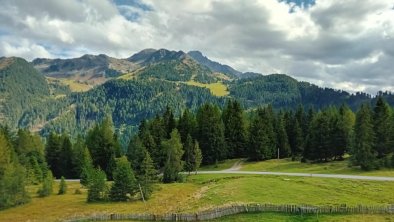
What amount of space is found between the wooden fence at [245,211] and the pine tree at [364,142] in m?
31.7

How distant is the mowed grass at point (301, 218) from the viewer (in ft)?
142

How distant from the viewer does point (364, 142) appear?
253 ft

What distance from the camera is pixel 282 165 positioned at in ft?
294

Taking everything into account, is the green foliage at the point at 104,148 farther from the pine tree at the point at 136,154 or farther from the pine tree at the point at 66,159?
the pine tree at the point at 136,154

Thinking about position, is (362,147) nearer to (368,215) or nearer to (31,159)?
(368,215)

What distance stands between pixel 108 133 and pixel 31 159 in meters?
19.6

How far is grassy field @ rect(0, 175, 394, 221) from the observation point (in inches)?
2016

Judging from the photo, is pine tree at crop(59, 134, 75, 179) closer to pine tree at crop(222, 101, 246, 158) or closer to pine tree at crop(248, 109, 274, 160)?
pine tree at crop(222, 101, 246, 158)

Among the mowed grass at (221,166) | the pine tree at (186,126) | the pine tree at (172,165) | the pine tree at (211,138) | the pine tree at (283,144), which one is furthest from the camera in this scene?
the pine tree at (186,126)

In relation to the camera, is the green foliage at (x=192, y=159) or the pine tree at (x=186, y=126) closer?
the green foliage at (x=192, y=159)

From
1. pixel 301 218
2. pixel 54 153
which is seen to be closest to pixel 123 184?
pixel 301 218

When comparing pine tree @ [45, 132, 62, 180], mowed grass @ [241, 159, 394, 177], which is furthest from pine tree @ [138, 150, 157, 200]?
pine tree @ [45, 132, 62, 180]

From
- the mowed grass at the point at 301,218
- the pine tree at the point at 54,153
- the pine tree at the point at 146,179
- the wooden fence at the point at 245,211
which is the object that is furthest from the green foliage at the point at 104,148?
the mowed grass at the point at 301,218

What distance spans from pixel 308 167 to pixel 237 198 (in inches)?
1414
